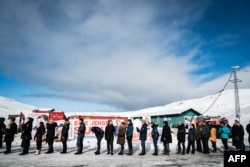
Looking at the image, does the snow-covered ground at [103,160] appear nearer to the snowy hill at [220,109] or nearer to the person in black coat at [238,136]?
the person in black coat at [238,136]

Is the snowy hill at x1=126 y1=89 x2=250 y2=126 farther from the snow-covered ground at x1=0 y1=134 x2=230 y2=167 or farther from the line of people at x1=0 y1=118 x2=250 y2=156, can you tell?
the snow-covered ground at x1=0 y1=134 x2=230 y2=167

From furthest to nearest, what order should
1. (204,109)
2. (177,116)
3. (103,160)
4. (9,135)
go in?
(204,109) < (177,116) < (9,135) < (103,160)

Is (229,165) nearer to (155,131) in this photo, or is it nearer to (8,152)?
(155,131)

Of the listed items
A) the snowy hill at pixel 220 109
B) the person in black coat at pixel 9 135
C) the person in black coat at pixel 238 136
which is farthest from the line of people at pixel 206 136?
the snowy hill at pixel 220 109

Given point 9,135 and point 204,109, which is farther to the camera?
point 204,109

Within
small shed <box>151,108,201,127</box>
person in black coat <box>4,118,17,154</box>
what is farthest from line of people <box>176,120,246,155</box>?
small shed <box>151,108,201,127</box>

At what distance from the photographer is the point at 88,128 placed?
74.5 ft

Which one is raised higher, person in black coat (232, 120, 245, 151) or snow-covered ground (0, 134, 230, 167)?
person in black coat (232, 120, 245, 151)

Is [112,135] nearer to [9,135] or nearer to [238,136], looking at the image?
[9,135]

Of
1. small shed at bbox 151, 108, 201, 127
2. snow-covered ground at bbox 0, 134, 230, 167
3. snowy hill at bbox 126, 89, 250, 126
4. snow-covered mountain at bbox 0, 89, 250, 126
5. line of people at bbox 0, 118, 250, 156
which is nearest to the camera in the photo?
snow-covered ground at bbox 0, 134, 230, 167

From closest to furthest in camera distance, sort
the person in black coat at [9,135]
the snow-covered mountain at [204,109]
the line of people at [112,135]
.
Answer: the person in black coat at [9,135] < the line of people at [112,135] < the snow-covered mountain at [204,109]

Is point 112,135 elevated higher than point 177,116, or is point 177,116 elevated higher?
point 177,116

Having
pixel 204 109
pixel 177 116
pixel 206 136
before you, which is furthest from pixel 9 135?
pixel 204 109

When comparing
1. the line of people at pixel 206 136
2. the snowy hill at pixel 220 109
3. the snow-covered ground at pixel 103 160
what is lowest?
the snow-covered ground at pixel 103 160
